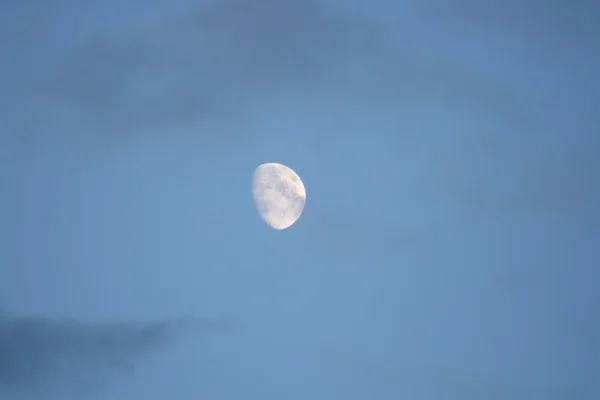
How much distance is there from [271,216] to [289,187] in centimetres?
959

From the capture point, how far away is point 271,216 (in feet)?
401

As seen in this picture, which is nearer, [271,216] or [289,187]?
[289,187]

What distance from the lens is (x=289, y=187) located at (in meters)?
114
